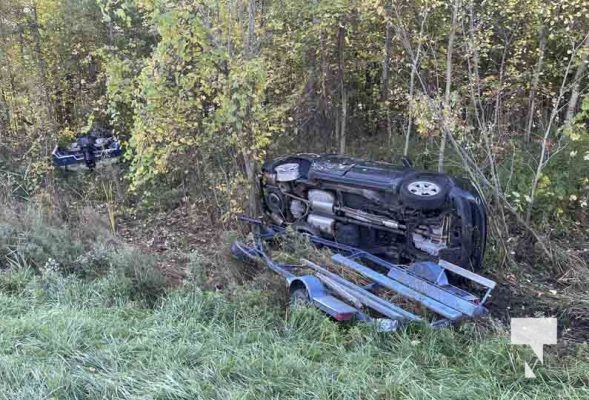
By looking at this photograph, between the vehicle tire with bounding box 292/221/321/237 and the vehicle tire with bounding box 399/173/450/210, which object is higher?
the vehicle tire with bounding box 399/173/450/210

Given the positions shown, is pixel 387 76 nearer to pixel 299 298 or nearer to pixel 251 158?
pixel 251 158

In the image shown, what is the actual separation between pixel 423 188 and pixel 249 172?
2.18 metres

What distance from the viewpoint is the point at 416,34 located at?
5586 millimetres

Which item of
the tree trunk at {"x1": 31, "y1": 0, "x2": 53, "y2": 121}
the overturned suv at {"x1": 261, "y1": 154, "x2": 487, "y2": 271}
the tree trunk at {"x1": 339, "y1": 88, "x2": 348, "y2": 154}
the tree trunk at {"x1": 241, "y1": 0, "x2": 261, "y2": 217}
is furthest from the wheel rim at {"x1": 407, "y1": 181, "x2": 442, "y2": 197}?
the tree trunk at {"x1": 31, "y1": 0, "x2": 53, "y2": 121}

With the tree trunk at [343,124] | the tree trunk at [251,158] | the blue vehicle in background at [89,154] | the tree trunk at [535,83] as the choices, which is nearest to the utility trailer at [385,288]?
the tree trunk at [251,158]

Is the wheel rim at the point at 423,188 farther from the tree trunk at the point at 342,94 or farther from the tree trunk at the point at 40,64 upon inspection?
the tree trunk at the point at 40,64

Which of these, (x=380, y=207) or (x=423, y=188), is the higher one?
(x=423, y=188)

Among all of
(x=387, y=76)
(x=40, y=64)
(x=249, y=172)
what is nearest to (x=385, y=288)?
(x=249, y=172)

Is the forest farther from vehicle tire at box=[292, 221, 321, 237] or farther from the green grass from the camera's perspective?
vehicle tire at box=[292, 221, 321, 237]

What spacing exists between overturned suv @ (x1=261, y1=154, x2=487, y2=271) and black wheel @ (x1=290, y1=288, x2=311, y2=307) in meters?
1.02

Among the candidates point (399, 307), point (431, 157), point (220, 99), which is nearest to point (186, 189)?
point (220, 99)

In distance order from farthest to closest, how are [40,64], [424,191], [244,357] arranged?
[40,64], [424,191], [244,357]

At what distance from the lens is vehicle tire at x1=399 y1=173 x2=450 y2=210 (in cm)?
429

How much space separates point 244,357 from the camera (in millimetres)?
3176
